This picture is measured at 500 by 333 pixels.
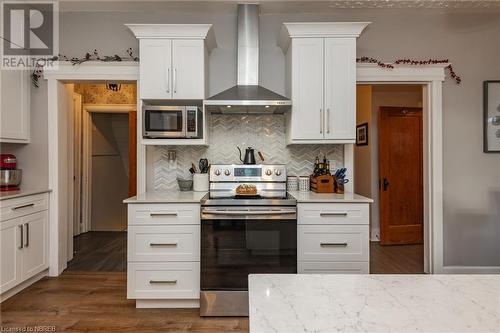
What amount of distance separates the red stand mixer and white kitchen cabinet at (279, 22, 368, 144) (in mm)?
2702

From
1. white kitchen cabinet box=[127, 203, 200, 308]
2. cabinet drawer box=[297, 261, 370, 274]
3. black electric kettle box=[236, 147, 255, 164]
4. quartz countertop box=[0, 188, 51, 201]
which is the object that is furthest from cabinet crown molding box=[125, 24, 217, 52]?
cabinet drawer box=[297, 261, 370, 274]

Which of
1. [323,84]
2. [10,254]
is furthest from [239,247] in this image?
[10,254]

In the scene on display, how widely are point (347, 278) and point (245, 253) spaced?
149 centimetres

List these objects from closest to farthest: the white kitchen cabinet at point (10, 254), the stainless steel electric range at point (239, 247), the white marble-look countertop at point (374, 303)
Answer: the white marble-look countertop at point (374, 303), the stainless steel electric range at point (239, 247), the white kitchen cabinet at point (10, 254)

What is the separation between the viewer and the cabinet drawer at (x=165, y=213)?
8.19 ft

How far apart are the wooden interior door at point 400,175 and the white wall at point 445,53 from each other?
134 centimetres

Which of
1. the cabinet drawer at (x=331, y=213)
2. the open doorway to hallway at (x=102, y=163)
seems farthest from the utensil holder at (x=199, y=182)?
the open doorway to hallway at (x=102, y=163)

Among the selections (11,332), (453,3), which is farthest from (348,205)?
(11,332)

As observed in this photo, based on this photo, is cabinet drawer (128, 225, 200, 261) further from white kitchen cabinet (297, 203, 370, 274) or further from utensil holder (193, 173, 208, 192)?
white kitchen cabinet (297, 203, 370, 274)

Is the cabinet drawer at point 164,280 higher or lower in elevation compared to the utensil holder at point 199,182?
lower

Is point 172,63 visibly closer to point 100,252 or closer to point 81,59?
point 81,59

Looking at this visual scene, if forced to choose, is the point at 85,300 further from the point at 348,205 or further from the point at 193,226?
the point at 348,205

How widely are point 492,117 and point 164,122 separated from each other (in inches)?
130

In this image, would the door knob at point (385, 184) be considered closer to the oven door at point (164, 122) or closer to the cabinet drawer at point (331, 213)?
the cabinet drawer at point (331, 213)
